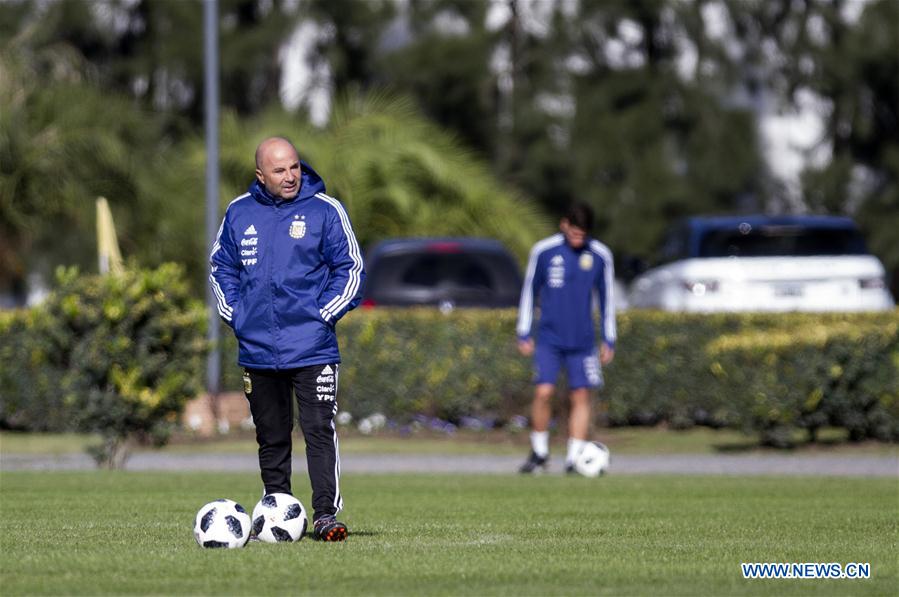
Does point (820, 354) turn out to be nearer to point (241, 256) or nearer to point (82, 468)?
point (82, 468)

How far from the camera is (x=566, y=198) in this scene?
34.5m

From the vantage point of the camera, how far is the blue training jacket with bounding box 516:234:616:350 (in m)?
15.7

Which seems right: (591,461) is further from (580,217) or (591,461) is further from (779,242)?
(779,242)

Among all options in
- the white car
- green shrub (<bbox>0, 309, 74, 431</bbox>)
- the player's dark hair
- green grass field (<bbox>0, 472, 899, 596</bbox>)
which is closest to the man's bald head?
green grass field (<bbox>0, 472, 899, 596</bbox>)

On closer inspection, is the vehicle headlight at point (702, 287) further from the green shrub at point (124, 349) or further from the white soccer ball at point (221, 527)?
the white soccer ball at point (221, 527)

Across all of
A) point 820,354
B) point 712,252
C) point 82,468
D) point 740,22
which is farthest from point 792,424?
point 740,22

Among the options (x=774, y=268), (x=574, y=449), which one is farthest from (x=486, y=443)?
(x=574, y=449)

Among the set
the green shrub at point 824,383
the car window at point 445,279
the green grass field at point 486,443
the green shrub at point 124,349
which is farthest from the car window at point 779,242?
the green shrub at point 124,349

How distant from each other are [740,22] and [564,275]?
18.8 metres

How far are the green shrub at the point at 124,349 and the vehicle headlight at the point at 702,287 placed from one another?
22.6 ft

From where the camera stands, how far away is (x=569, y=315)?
617 inches

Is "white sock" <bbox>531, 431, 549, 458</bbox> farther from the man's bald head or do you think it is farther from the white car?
the man's bald head

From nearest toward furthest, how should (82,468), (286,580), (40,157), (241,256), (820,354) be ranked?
(286,580), (241,256), (82,468), (820,354), (40,157)

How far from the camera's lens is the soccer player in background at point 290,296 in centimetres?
923
